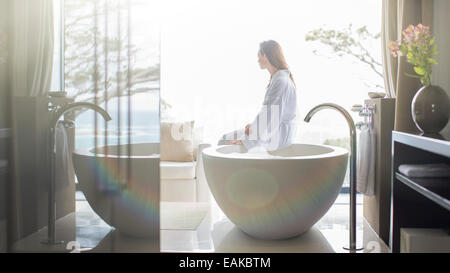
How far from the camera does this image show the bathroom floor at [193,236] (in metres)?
1.80

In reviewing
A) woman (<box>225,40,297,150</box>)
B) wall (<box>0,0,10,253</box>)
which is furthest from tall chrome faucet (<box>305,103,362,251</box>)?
wall (<box>0,0,10,253</box>)

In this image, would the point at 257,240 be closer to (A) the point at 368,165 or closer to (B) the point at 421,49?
(A) the point at 368,165

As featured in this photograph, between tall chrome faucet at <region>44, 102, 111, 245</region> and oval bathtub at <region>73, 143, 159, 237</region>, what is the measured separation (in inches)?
4.6

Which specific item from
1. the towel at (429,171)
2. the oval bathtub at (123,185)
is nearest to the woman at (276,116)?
the towel at (429,171)

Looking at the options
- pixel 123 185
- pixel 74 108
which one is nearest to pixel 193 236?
pixel 123 185

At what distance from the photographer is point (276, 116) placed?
3.03m

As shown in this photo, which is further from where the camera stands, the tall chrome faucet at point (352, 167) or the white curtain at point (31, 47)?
the tall chrome faucet at point (352, 167)

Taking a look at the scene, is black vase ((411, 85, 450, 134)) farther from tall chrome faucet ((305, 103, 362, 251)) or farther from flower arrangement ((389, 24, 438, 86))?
tall chrome faucet ((305, 103, 362, 251))

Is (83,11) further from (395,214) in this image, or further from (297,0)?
(297,0)

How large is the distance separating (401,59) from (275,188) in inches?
45.0

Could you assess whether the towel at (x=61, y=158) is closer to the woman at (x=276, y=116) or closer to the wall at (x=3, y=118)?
the wall at (x=3, y=118)

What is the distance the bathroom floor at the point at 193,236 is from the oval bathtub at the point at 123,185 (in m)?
0.05

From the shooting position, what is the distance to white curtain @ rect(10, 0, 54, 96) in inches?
71.3

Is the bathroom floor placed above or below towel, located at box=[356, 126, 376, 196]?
below
